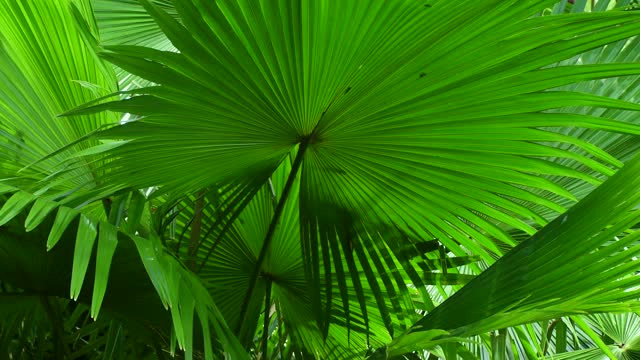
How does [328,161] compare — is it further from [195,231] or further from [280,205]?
[195,231]

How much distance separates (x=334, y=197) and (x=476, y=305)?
476mm

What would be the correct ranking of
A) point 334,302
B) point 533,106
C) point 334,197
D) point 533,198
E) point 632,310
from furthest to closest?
point 334,302 → point 334,197 → point 533,198 → point 533,106 → point 632,310

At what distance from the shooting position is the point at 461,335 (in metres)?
0.82

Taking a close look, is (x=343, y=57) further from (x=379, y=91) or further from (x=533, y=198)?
(x=533, y=198)

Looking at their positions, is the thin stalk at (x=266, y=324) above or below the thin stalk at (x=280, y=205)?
below

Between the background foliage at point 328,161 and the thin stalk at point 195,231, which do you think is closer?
the background foliage at point 328,161

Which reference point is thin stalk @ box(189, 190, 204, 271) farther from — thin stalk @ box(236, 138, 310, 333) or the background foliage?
thin stalk @ box(236, 138, 310, 333)

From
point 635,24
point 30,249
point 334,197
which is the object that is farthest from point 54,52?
point 635,24

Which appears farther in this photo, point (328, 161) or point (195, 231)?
point (195, 231)

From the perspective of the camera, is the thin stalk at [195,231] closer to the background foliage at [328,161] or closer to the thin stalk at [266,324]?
the background foliage at [328,161]

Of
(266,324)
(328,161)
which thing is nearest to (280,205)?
(328,161)

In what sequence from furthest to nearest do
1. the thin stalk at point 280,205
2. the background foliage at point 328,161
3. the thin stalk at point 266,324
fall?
the thin stalk at point 266,324 → the thin stalk at point 280,205 → the background foliage at point 328,161

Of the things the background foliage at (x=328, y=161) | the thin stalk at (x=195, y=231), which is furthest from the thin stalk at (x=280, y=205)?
the thin stalk at (x=195, y=231)

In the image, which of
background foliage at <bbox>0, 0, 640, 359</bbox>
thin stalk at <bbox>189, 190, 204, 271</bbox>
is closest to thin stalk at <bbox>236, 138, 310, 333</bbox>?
background foliage at <bbox>0, 0, 640, 359</bbox>
